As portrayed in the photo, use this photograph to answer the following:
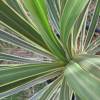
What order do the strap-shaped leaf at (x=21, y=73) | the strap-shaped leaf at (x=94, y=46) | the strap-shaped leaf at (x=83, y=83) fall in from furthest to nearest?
the strap-shaped leaf at (x=94, y=46), the strap-shaped leaf at (x=21, y=73), the strap-shaped leaf at (x=83, y=83)

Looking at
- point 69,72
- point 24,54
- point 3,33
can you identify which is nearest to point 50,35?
point 69,72

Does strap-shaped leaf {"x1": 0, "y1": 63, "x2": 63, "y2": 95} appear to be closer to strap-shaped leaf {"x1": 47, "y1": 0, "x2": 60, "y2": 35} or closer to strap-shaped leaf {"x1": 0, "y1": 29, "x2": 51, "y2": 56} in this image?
strap-shaped leaf {"x1": 0, "y1": 29, "x2": 51, "y2": 56}

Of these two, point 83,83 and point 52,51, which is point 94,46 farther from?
point 83,83

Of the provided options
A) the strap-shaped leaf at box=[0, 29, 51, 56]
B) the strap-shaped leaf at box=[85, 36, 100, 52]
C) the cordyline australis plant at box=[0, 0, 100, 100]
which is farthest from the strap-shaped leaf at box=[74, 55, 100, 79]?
the strap-shaped leaf at box=[85, 36, 100, 52]

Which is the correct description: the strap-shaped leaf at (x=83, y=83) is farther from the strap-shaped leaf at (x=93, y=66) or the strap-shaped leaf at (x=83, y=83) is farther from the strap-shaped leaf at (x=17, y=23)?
the strap-shaped leaf at (x=17, y=23)

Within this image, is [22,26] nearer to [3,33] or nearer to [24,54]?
[3,33]

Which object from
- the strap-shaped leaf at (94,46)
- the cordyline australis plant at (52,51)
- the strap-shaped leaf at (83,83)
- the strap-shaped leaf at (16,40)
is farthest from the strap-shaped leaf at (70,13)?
the strap-shaped leaf at (94,46)
